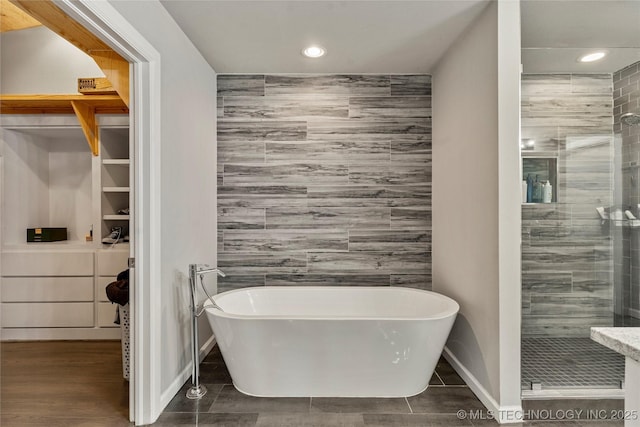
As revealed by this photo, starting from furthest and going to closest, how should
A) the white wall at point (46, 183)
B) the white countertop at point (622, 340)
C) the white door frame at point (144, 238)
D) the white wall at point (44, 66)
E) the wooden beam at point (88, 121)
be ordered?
the white wall at point (46, 183) → the white wall at point (44, 66) → the wooden beam at point (88, 121) → the white door frame at point (144, 238) → the white countertop at point (622, 340)

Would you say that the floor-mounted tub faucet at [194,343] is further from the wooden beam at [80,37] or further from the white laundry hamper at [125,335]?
the wooden beam at [80,37]

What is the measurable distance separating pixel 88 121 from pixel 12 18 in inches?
39.9

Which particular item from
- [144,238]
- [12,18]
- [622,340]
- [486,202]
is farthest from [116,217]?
[622,340]

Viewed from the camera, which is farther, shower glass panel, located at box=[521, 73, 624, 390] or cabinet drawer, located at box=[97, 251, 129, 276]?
cabinet drawer, located at box=[97, 251, 129, 276]

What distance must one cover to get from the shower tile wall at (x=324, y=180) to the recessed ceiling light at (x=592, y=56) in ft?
4.14

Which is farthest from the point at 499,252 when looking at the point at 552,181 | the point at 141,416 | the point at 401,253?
the point at 141,416

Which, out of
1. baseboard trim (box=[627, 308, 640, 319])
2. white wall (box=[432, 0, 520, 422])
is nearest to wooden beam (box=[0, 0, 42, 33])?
white wall (box=[432, 0, 520, 422])

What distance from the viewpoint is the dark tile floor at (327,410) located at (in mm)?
2021

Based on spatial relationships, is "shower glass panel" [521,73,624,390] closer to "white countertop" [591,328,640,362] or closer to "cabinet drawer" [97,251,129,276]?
"white countertop" [591,328,640,362]

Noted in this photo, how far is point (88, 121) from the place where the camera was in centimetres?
317

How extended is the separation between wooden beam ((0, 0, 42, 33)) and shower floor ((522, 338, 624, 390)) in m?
4.58

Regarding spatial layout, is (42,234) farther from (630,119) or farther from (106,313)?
(630,119)

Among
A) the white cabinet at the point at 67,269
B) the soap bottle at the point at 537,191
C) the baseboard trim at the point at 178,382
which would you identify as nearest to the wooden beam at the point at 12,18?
the white cabinet at the point at 67,269

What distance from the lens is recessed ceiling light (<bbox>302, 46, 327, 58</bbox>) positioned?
9.04ft
